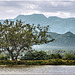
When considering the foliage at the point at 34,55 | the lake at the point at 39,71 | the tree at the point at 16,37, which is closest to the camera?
the lake at the point at 39,71

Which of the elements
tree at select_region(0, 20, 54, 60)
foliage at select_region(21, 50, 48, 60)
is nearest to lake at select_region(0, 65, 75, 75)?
tree at select_region(0, 20, 54, 60)

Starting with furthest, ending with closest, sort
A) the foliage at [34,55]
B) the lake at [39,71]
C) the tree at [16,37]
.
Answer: the foliage at [34,55] → the tree at [16,37] → the lake at [39,71]

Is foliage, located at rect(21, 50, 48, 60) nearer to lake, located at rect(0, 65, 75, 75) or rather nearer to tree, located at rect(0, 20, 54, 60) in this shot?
tree, located at rect(0, 20, 54, 60)

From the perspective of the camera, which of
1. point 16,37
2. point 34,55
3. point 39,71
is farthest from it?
point 34,55

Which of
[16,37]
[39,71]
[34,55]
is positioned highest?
[16,37]

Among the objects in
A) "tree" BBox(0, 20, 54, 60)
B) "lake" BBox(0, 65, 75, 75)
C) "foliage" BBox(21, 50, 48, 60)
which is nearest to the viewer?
"lake" BBox(0, 65, 75, 75)

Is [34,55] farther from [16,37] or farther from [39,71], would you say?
[39,71]

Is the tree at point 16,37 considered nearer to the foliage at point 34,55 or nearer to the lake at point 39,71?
the foliage at point 34,55

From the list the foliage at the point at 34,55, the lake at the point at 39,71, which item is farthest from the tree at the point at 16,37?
the lake at the point at 39,71

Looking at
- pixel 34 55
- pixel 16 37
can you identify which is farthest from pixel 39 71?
pixel 34 55

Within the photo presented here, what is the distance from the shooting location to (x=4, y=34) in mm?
56281

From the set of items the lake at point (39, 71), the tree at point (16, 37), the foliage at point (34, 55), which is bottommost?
the foliage at point (34, 55)

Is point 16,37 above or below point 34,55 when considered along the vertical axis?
above

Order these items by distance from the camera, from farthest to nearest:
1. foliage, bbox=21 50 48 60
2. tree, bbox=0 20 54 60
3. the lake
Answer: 1. foliage, bbox=21 50 48 60
2. tree, bbox=0 20 54 60
3. the lake
